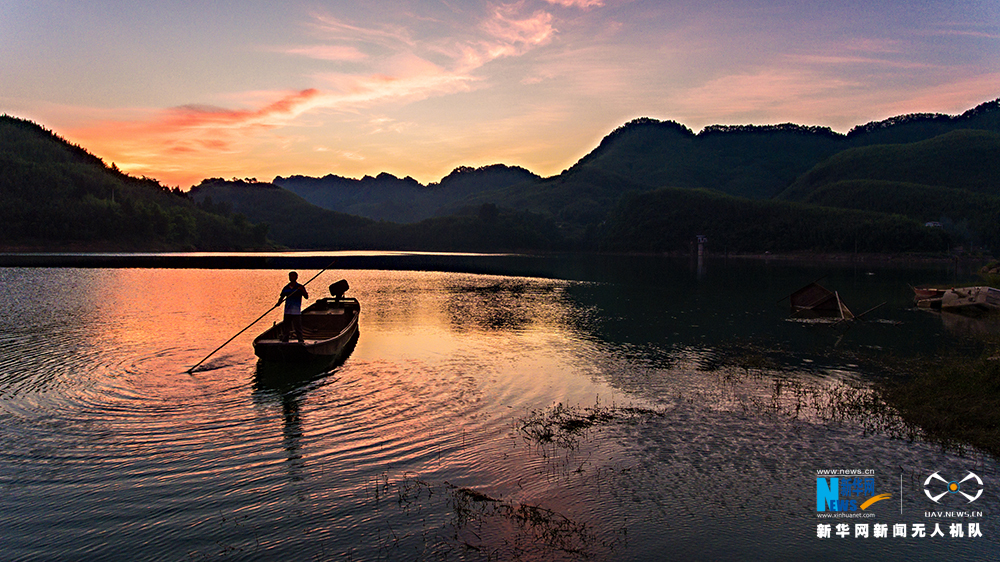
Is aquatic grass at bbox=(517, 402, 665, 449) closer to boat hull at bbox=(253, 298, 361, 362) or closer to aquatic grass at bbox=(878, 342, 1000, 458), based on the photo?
aquatic grass at bbox=(878, 342, 1000, 458)

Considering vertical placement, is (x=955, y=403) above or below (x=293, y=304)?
below

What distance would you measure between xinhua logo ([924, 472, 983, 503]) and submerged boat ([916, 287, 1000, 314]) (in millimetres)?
35996

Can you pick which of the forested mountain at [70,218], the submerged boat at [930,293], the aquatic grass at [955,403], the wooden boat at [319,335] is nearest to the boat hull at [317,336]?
the wooden boat at [319,335]

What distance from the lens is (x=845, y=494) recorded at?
9.85 meters

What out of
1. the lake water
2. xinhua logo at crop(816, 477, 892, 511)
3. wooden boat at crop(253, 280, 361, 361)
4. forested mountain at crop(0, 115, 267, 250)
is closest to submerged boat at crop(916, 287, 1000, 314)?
the lake water

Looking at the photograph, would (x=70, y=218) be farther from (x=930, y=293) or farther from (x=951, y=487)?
(x=951, y=487)

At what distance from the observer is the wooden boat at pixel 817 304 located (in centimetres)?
3709

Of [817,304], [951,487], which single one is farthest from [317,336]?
[817,304]

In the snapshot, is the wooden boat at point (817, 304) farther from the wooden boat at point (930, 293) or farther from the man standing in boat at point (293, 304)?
the man standing in boat at point (293, 304)

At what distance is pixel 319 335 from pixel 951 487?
891 inches

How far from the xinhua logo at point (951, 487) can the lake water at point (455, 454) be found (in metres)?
0.10

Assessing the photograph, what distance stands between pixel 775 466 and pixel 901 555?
3.00 metres

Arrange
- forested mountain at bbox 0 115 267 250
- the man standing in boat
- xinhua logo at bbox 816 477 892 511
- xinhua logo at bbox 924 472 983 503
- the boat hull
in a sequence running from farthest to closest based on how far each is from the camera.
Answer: forested mountain at bbox 0 115 267 250 → the man standing in boat → the boat hull → xinhua logo at bbox 924 472 983 503 → xinhua logo at bbox 816 477 892 511

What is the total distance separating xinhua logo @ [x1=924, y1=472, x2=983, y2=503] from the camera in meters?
9.73
